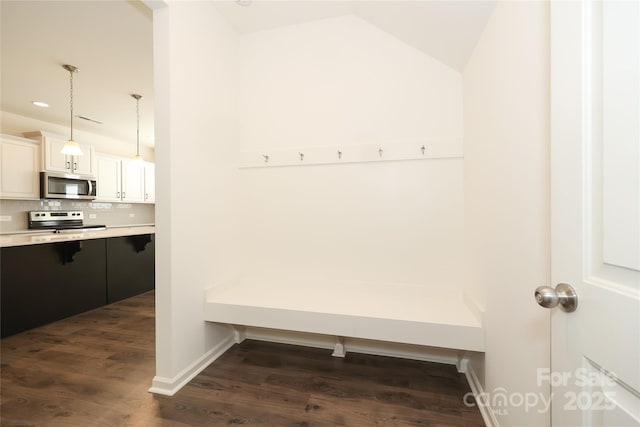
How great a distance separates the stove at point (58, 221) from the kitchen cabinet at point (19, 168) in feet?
1.35

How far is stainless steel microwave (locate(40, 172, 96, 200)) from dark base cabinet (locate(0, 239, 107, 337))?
61.3 inches

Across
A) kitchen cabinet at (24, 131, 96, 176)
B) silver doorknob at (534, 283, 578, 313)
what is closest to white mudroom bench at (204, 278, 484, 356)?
silver doorknob at (534, 283, 578, 313)

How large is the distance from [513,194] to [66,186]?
5.67 metres

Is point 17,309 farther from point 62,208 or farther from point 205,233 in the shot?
point 62,208

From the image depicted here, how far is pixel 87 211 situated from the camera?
15.7 feet

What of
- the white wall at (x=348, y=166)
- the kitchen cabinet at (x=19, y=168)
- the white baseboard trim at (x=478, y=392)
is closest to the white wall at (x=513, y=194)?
the white baseboard trim at (x=478, y=392)

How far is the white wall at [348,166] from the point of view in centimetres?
205

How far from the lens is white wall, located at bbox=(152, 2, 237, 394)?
1655mm

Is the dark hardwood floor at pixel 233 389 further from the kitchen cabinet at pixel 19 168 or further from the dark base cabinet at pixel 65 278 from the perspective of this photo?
the kitchen cabinet at pixel 19 168

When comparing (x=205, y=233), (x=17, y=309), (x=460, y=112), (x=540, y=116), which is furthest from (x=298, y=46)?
(x=17, y=309)

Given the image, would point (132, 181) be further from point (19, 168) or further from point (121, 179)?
point (19, 168)

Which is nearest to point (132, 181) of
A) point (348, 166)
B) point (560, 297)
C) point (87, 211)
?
point (87, 211)

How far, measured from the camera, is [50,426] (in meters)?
1.40

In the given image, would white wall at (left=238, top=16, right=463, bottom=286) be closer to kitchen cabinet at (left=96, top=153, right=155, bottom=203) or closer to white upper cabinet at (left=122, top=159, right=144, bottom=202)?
kitchen cabinet at (left=96, top=153, right=155, bottom=203)
